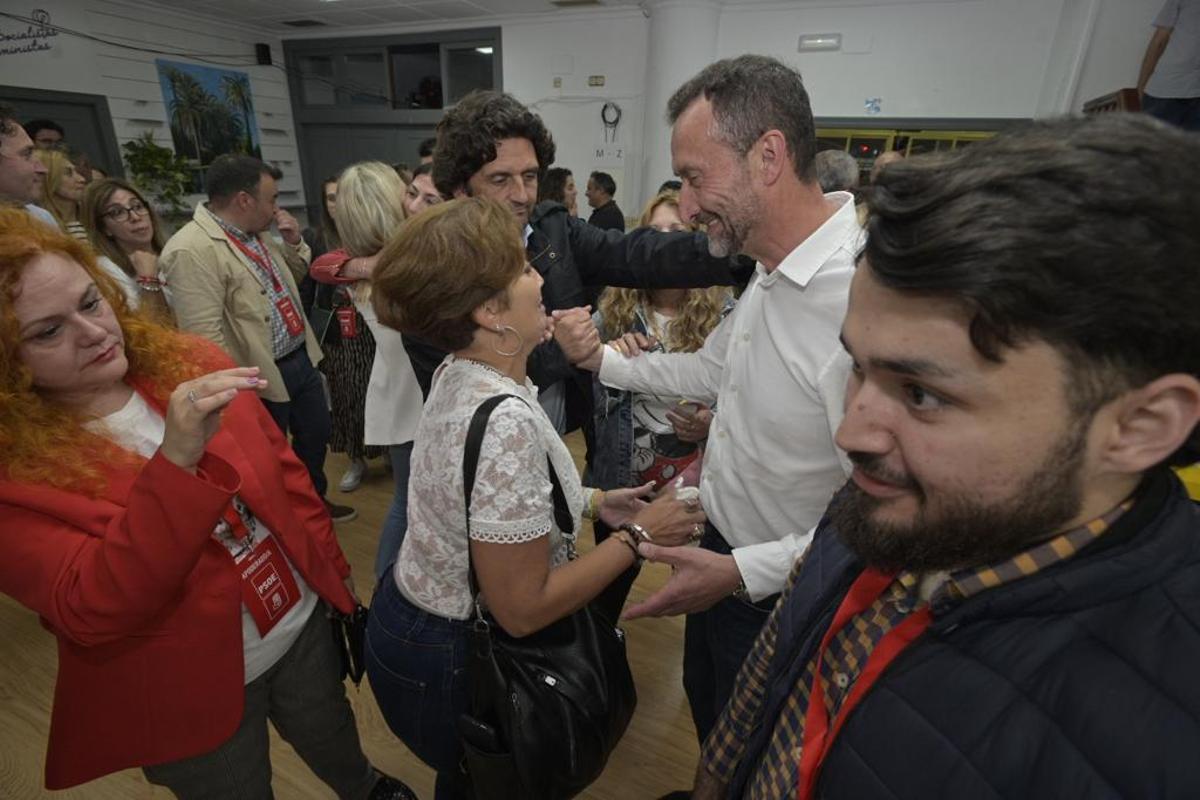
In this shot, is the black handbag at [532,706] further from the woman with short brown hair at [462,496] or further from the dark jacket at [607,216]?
the dark jacket at [607,216]

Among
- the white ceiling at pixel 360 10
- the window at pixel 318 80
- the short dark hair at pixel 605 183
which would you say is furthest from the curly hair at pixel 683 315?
the window at pixel 318 80

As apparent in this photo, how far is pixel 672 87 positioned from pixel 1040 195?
7020 mm

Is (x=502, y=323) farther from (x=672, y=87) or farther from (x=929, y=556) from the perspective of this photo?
(x=672, y=87)

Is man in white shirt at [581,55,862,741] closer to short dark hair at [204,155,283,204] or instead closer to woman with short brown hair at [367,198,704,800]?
woman with short brown hair at [367,198,704,800]

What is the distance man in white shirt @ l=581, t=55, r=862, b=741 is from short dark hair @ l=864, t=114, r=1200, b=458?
1.87 ft

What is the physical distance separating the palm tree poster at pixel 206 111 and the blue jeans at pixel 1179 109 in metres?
10.2

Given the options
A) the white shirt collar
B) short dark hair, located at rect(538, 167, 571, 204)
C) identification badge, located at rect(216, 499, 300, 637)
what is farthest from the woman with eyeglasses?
short dark hair, located at rect(538, 167, 571, 204)

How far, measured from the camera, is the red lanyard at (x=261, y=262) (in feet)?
8.91

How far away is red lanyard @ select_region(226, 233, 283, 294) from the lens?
2.72 metres

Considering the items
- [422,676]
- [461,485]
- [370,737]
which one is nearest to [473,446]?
[461,485]

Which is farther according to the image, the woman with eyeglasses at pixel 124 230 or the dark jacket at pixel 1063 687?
the woman with eyeglasses at pixel 124 230

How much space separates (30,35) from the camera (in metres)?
6.37

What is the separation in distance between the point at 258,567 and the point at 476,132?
1315 mm

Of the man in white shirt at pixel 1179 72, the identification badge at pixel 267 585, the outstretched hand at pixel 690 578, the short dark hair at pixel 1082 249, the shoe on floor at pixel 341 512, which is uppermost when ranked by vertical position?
the man in white shirt at pixel 1179 72
